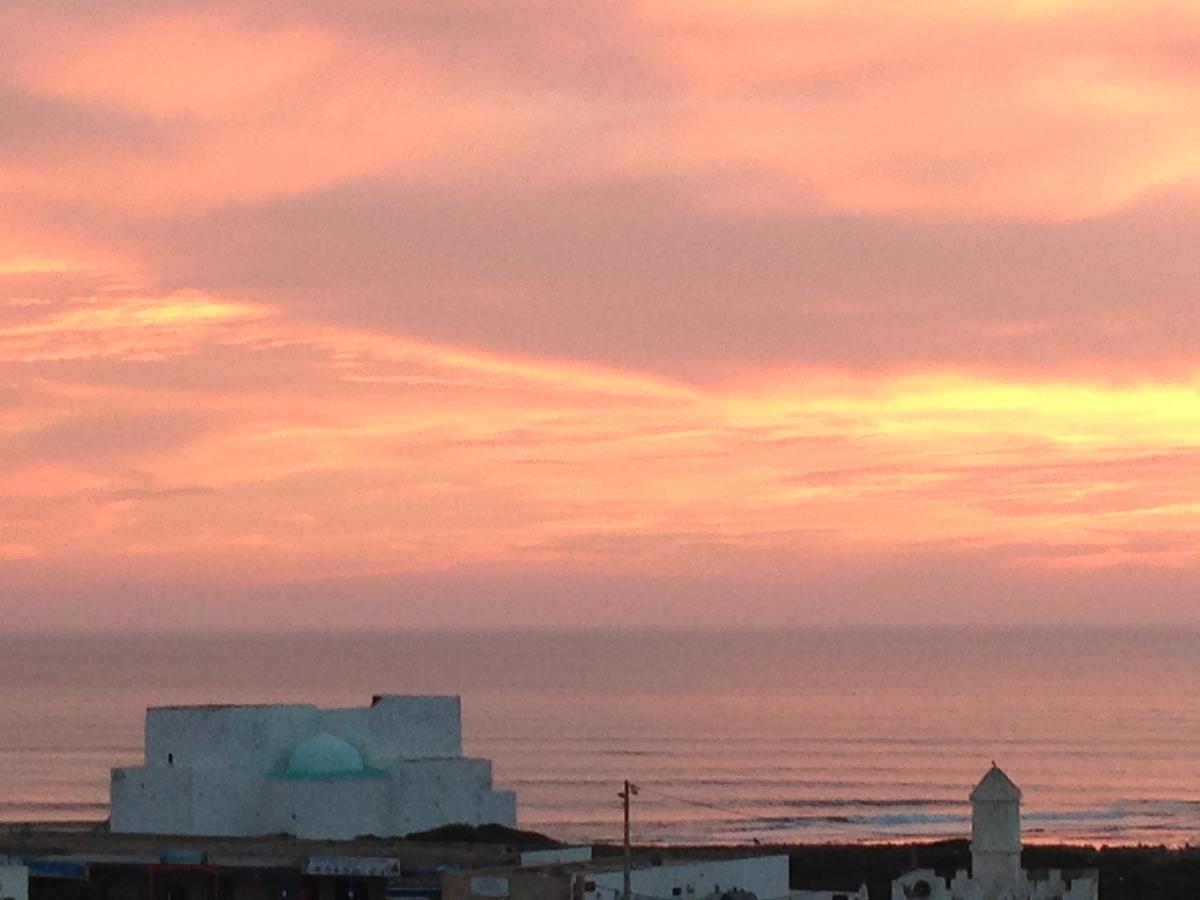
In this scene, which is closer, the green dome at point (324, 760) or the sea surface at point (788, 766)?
the green dome at point (324, 760)

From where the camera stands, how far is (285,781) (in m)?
63.2

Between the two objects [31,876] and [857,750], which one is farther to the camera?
[857,750]

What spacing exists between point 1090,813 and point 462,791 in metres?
57.8

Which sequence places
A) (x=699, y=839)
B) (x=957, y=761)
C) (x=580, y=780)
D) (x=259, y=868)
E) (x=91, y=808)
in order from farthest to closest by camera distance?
(x=957, y=761) → (x=580, y=780) → (x=91, y=808) → (x=699, y=839) → (x=259, y=868)

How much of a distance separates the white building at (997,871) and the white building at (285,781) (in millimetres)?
23082

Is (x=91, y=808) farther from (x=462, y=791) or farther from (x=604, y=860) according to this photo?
(x=604, y=860)

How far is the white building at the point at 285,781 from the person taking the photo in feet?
207

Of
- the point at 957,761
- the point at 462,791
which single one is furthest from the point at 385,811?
the point at 957,761

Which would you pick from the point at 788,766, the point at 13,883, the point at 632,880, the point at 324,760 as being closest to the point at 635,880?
the point at 632,880

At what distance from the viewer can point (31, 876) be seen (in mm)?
57031

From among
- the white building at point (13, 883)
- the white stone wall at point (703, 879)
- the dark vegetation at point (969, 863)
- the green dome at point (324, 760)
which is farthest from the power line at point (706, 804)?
the white building at point (13, 883)

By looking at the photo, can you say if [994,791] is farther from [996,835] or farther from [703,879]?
[703,879]

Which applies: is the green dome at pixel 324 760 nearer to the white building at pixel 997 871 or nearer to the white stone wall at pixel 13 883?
the white stone wall at pixel 13 883

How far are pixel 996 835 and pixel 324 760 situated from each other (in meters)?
25.2
